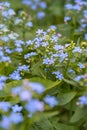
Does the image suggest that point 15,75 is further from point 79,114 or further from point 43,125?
point 79,114

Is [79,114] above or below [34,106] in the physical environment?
above

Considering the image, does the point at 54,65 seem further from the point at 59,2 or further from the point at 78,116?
the point at 59,2

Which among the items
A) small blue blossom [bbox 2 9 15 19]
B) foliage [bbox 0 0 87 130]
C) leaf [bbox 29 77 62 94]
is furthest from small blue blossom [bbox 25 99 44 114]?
small blue blossom [bbox 2 9 15 19]

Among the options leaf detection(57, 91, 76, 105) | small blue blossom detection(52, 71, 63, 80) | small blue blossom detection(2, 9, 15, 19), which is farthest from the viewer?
small blue blossom detection(2, 9, 15, 19)

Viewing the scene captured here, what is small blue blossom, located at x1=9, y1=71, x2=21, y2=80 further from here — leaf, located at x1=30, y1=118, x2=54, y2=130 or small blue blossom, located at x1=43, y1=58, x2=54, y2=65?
leaf, located at x1=30, y1=118, x2=54, y2=130

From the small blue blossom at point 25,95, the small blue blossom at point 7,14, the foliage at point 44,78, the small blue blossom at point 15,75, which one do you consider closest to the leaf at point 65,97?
A: the foliage at point 44,78

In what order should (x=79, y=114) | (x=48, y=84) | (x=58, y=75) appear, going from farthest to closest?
1. (x=58, y=75)
2. (x=48, y=84)
3. (x=79, y=114)

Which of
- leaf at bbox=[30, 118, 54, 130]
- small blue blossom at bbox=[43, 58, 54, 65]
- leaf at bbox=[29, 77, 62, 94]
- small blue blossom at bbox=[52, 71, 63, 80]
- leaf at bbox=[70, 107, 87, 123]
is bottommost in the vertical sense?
leaf at bbox=[70, 107, 87, 123]

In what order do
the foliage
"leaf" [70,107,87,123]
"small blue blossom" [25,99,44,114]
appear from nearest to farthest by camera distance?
"small blue blossom" [25,99,44,114] < the foliage < "leaf" [70,107,87,123]

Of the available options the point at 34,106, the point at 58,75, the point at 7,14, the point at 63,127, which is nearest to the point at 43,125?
the point at 63,127
